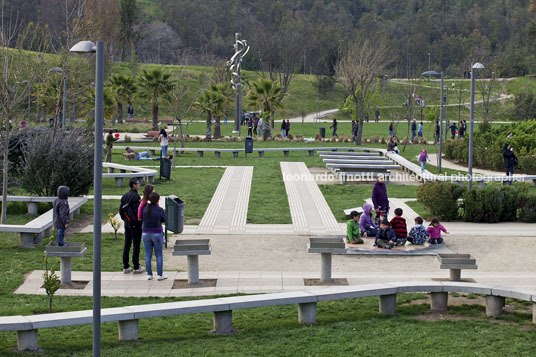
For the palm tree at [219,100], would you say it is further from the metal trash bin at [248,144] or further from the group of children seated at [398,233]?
the group of children seated at [398,233]

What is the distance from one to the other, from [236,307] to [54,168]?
1204cm

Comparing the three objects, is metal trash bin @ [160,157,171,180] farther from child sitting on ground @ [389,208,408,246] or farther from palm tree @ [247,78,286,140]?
palm tree @ [247,78,286,140]

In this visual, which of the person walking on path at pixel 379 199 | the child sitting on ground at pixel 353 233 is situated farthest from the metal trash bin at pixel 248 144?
the child sitting on ground at pixel 353 233

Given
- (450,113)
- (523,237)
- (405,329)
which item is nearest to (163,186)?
(523,237)

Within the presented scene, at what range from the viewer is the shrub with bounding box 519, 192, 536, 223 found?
19828 mm

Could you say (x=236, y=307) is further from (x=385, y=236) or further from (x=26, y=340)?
(x=385, y=236)

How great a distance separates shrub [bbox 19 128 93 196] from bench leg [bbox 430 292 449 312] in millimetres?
12144

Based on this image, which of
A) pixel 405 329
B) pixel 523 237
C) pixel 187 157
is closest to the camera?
pixel 405 329

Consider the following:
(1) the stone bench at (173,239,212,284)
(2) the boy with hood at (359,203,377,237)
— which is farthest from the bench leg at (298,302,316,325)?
(2) the boy with hood at (359,203,377,237)

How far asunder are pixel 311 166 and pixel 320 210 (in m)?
12.3

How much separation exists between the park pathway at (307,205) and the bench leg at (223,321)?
26.7 feet

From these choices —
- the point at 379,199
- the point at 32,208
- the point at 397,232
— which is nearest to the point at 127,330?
the point at 397,232

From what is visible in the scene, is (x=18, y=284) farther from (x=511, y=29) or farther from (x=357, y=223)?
(x=511, y=29)

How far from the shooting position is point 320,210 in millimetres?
21312
